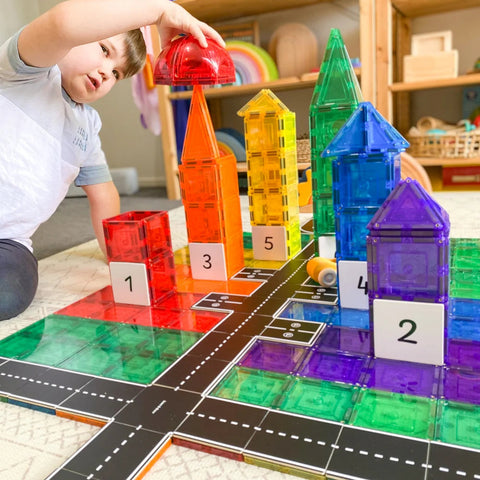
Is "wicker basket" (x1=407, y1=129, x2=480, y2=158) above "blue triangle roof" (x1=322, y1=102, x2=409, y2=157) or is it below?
below

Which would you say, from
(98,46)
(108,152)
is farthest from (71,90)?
(108,152)

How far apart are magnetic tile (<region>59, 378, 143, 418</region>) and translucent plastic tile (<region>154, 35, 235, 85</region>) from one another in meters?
0.56

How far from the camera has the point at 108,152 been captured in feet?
9.45

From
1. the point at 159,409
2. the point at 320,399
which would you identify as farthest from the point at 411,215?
the point at 159,409

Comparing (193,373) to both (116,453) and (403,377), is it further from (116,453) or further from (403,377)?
(403,377)

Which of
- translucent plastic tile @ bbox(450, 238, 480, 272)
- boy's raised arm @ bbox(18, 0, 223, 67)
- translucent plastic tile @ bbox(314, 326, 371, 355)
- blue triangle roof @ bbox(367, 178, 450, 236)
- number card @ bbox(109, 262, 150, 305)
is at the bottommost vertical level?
translucent plastic tile @ bbox(314, 326, 371, 355)

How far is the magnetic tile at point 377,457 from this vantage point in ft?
1.54

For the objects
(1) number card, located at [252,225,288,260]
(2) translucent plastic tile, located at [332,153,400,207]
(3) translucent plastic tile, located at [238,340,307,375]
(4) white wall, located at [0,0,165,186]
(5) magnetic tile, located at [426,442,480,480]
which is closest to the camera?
(5) magnetic tile, located at [426,442,480,480]

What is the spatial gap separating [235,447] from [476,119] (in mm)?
1771

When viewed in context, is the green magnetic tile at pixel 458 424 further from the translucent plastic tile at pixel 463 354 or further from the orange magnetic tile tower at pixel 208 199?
the orange magnetic tile tower at pixel 208 199

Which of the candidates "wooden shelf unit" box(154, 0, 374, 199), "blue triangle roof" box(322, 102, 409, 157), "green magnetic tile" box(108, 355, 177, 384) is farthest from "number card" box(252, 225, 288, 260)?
"wooden shelf unit" box(154, 0, 374, 199)

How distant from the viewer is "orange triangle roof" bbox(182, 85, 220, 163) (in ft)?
3.23

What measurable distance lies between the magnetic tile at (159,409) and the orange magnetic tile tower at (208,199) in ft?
1.36

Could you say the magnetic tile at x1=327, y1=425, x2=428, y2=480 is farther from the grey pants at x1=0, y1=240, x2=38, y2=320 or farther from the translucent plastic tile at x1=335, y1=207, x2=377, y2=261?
the grey pants at x1=0, y1=240, x2=38, y2=320
